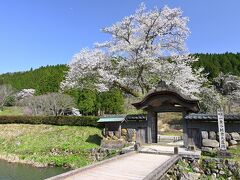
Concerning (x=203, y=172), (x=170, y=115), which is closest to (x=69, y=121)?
(x=203, y=172)

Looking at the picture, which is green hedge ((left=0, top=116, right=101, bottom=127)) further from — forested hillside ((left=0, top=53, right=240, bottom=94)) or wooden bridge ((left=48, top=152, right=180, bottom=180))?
forested hillside ((left=0, top=53, right=240, bottom=94))

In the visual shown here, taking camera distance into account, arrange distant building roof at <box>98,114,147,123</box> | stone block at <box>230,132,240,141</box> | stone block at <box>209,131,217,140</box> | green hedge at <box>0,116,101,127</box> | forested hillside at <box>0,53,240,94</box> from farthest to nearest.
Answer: forested hillside at <box>0,53,240,94</box>, green hedge at <box>0,116,101,127</box>, distant building roof at <box>98,114,147,123</box>, stone block at <box>209,131,217,140</box>, stone block at <box>230,132,240,141</box>

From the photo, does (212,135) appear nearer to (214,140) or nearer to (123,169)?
(214,140)

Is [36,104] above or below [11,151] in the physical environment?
above

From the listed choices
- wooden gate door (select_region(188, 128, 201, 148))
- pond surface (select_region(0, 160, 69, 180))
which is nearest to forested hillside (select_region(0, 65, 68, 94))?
pond surface (select_region(0, 160, 69, 180))

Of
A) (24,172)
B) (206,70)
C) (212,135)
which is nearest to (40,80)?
(206,70)

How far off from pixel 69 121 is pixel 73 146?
212 inches

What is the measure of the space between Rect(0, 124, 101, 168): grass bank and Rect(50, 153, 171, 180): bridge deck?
18.3ft

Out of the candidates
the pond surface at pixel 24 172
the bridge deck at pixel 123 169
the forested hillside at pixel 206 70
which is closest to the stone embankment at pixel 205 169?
the bridge deck at pixel 123 169

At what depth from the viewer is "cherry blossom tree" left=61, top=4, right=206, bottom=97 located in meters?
19.0

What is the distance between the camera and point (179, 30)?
1931 centimetres

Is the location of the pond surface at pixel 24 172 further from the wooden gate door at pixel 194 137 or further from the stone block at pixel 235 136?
the stone block at pixel 235 136

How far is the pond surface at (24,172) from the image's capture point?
1303 centimetres

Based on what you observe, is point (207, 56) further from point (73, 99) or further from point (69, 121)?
point (69, 121)
